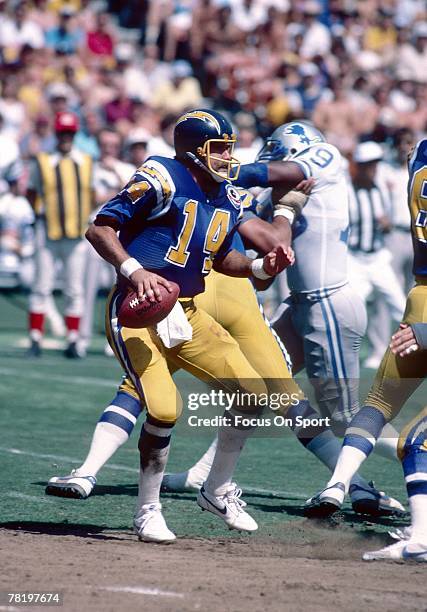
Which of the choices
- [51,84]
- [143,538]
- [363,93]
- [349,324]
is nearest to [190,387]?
[349,324]

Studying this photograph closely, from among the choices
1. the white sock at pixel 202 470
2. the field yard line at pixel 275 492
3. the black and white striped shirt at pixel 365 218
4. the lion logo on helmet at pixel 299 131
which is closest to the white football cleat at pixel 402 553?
the field yard line at pixel 275 492

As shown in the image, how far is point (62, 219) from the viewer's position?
11.5 m

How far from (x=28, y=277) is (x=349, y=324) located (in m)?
8.69

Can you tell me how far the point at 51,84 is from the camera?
1546cm

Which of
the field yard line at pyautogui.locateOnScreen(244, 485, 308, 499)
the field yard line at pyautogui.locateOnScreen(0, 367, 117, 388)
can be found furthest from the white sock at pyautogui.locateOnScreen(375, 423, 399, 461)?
the field yard line at pyautogui.locateOnScreen(0, 367, 117, 388)

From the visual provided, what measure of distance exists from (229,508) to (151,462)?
0.57 m

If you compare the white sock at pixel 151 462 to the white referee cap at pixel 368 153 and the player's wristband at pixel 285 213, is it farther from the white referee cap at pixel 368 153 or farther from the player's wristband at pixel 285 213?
the white referee cap at pixel 368 153

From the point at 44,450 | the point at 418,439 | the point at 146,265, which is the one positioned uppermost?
the point at 146,265

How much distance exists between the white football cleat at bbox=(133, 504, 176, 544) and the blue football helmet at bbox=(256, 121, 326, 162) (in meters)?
2.15

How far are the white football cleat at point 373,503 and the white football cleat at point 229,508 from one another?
2.05ft

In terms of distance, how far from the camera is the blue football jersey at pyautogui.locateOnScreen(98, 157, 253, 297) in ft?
16.3

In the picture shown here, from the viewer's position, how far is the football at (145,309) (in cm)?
491

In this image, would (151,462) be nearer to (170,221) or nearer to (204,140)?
(170,221)

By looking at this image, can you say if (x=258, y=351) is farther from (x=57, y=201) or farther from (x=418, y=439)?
(x=57, y=201)
